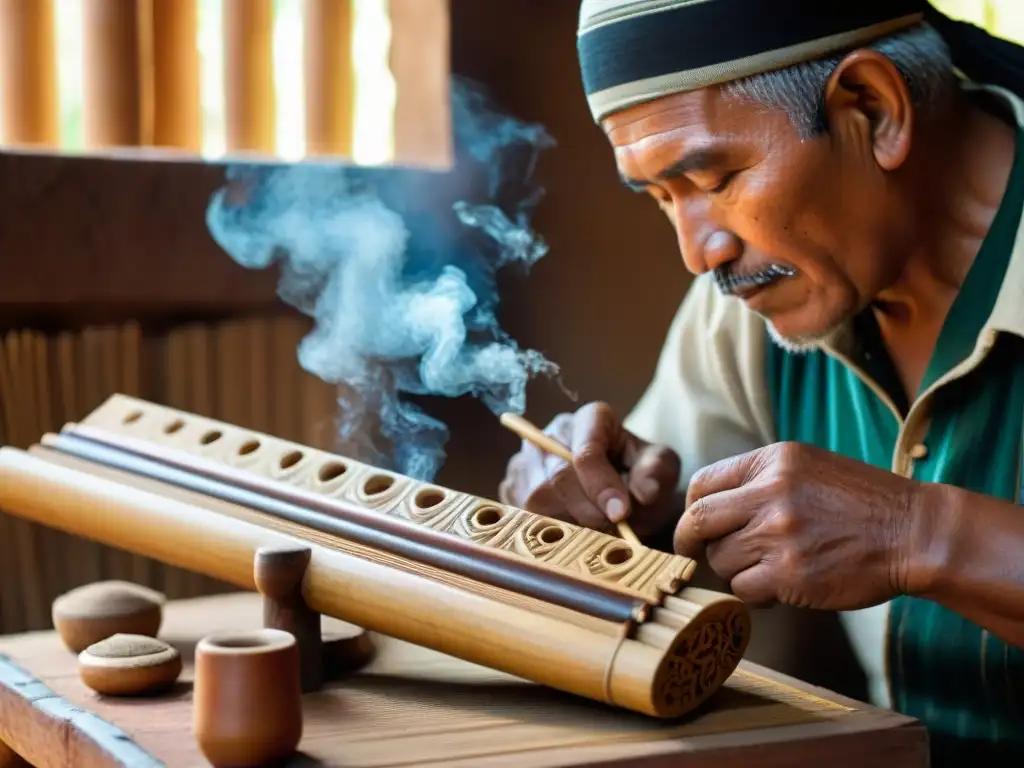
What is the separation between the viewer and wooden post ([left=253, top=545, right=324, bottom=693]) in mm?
1354

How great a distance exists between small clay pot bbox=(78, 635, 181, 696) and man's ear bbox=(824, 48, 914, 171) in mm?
1100

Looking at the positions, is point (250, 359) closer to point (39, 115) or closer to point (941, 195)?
point (39, 115)

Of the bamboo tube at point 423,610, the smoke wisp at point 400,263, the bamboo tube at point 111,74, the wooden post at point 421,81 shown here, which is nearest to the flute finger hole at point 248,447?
the bamboo tube at point 423,610

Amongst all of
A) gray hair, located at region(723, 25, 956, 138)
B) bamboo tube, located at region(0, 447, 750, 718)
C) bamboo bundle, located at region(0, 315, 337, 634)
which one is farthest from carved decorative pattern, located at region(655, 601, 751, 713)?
bamboo bundle, located at region(0, 315, 337, 634)

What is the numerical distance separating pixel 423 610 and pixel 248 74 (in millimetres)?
1538

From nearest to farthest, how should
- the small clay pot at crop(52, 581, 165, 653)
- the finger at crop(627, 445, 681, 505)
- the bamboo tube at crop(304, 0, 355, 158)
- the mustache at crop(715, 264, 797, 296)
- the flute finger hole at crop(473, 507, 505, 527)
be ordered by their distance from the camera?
1. the flute finger hole at crop(473, 507, 505, 527)
2. the small clay pot at crop(52, 581, 165, 653)
3. the mustache at crop(715, 264, 797, 296)
4. the finger at crop(627, 445, 681, 505)
5. the bamboo tube at crop(304, 0, 355, 158)

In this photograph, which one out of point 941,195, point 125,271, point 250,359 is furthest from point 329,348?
point 941,195

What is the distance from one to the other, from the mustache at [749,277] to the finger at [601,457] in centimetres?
27

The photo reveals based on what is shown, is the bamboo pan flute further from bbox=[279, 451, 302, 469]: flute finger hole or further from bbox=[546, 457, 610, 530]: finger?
bbox=[546, 457, 610, 530]: finger

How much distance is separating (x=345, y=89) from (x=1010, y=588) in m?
1.80

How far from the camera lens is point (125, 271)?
2373 millimetres

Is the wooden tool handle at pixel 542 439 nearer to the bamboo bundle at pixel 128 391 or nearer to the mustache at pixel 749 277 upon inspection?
the mustache at pixel 749 277

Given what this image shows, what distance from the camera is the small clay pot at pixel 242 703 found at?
1048 millimetres

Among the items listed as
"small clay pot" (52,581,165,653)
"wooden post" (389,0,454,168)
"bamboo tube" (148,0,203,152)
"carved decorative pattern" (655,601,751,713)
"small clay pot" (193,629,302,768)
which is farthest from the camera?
"wooden post" (389,0,454,168)
